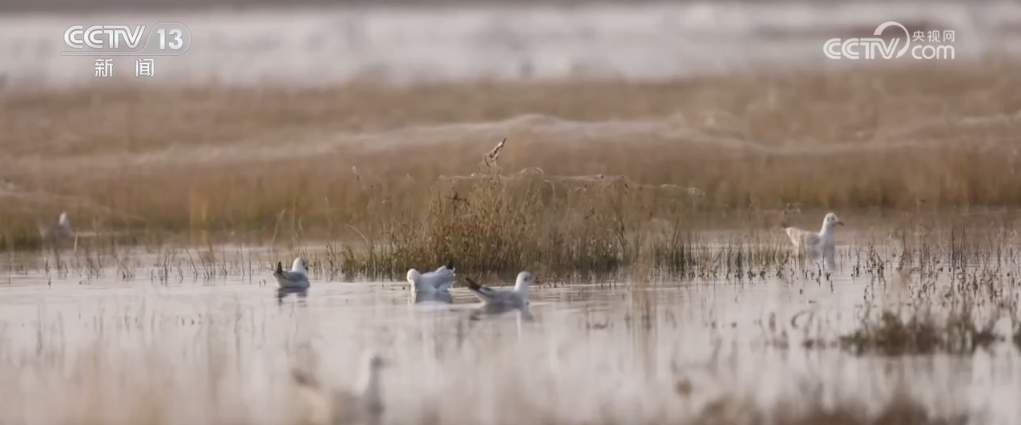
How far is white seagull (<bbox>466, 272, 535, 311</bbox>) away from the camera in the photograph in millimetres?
→ 13742

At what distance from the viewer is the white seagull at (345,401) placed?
9406 mm

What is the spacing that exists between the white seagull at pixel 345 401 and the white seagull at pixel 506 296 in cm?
370

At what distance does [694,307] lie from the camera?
1365 centimetres

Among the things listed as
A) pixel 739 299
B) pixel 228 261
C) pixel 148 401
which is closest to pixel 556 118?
pixel 228 261

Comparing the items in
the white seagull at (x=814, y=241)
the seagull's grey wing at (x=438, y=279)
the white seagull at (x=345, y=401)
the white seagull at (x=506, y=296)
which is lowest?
the white seagull at (x=345, y=401)

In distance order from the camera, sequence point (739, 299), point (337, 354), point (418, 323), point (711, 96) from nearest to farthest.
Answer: point (337, 354)
point (418, 323)
point (739, 299)
point (711, 96)

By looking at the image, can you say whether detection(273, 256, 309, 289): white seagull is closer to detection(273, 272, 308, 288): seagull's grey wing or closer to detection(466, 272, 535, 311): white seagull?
detection(273, 272, 308, 288): seagull's grey wing

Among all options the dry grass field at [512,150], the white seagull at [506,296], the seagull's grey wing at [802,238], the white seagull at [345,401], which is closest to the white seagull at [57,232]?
the dry grass field at [512,150]

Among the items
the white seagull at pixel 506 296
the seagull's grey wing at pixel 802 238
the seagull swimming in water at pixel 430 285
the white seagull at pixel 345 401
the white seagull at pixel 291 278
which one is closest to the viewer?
the white seagull at pixel 345 401

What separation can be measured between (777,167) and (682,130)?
3.60m

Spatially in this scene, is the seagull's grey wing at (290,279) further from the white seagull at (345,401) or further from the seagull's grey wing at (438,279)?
the white seagull at (345,401)

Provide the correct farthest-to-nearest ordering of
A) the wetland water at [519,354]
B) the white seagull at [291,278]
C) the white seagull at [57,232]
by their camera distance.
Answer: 1. the white seagull at [57,232]
2. the white seagull at [291,278]
3. the wetland water at [519,354]

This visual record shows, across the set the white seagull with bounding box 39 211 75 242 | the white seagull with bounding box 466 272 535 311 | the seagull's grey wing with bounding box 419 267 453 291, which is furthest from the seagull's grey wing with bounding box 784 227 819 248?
the white seagull with bounding box 39 211 75 242

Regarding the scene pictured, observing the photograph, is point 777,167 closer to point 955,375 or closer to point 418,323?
point 418,323
